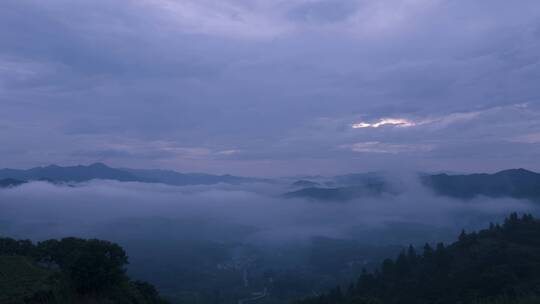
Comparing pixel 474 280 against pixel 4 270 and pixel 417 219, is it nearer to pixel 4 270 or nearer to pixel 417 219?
pixel 4 270

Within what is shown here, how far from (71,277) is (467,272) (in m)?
32.3

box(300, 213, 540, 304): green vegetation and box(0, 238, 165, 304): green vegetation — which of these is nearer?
box(0, 238, 165, 304): green vegetation

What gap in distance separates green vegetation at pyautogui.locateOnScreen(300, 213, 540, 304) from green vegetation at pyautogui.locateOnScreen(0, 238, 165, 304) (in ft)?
51.5

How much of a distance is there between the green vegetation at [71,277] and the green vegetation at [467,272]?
51.5ft

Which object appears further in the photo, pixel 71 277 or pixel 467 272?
pixel 467 272

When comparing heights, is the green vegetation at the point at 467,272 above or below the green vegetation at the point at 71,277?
below

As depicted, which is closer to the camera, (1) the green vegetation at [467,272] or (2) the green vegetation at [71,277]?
(2) the green vegetation at [71,277]

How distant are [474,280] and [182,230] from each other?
152 metres

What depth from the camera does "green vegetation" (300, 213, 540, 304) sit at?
3938 cm

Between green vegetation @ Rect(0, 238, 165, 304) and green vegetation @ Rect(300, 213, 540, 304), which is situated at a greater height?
green vegetation @ Rect(0, 238, 165, 304)

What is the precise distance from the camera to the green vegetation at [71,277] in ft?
79.1

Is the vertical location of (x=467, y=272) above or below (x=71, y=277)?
below

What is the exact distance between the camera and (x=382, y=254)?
372 ft

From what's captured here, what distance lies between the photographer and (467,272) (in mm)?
44938
